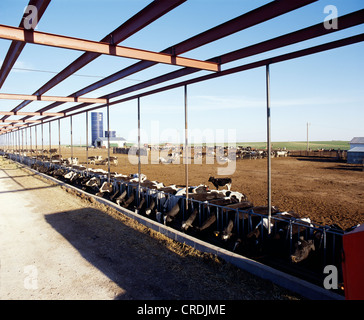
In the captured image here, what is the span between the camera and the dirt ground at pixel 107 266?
4.34 metres

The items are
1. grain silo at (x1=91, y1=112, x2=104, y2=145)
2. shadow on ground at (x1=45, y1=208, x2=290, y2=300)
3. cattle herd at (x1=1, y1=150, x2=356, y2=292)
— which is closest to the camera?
shadow on ground at (x1=45, y1=208, x2=290, y2=300)

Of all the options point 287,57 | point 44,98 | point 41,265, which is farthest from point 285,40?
point 44,98

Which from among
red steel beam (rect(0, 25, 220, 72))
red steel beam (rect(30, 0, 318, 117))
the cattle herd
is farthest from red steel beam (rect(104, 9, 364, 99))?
the cattle herd

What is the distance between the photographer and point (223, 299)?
4.14m

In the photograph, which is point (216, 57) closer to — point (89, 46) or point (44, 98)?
point (89, 46)

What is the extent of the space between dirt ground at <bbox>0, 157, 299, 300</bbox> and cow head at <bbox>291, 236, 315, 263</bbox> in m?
0.92

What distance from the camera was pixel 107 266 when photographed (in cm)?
527

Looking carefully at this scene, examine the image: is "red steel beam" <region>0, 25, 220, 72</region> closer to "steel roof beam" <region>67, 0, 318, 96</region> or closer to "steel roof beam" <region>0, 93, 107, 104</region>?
"steel roof beam" <region>67, 0, 318, 96</region>

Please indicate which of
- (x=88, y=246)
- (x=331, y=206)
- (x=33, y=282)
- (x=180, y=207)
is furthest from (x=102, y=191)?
(x=331, y=206)

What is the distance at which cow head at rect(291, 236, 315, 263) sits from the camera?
5043mm

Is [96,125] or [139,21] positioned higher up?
[96,125]

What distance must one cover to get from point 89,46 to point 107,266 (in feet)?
14.7

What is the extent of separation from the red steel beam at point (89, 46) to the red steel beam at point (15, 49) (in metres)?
0.22
